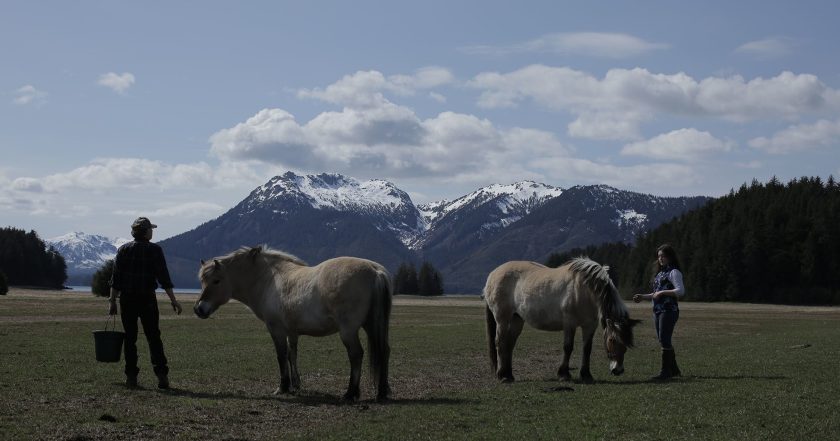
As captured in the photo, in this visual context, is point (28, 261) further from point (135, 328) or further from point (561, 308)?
point (561, 308)

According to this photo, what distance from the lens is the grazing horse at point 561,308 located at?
52.0ft

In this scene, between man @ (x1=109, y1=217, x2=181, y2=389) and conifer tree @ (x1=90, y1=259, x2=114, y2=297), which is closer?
man @ (x1=109, y1=217, x2=181, y2=389)

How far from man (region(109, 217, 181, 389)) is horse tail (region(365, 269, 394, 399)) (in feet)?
11.9

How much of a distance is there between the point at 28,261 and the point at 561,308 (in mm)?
153217

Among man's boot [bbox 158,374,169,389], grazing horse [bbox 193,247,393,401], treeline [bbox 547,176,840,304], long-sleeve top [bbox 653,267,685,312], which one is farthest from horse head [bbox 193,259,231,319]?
treeline [bbox 547,176,840,304]

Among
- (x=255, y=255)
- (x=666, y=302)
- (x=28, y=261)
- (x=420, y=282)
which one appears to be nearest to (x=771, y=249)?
(x=420, y=282)

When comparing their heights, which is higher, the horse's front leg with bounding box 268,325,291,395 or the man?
the man

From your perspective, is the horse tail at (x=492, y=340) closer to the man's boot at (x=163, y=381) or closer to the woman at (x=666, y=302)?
the woman at (x=666, y=302)

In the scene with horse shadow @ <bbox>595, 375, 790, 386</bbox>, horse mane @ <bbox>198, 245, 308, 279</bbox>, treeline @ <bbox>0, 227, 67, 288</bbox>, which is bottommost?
horse shadow @ <bbox>595, 375, 790, 386</bbox>

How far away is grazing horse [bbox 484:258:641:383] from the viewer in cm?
1585

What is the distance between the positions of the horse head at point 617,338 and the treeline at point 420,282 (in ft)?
496

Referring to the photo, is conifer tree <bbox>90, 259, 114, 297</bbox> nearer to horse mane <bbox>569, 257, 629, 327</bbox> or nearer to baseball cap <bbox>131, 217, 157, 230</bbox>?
baseball cap <bbox>131, 217, 157, 230</bbox>

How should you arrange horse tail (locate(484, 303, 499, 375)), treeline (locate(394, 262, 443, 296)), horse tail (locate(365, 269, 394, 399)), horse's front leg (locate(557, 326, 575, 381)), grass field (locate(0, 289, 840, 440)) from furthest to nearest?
treeline (locate(394, 262, 443, 296)), horse tail (locate(484, 303, 499, 375)), horse's front leg (locate(557, 326, 575, 381)), horse tail (locate(365, 269, 394, 399)), grass field (locate(0, 289, 840, 440))

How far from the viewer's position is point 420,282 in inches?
6654
